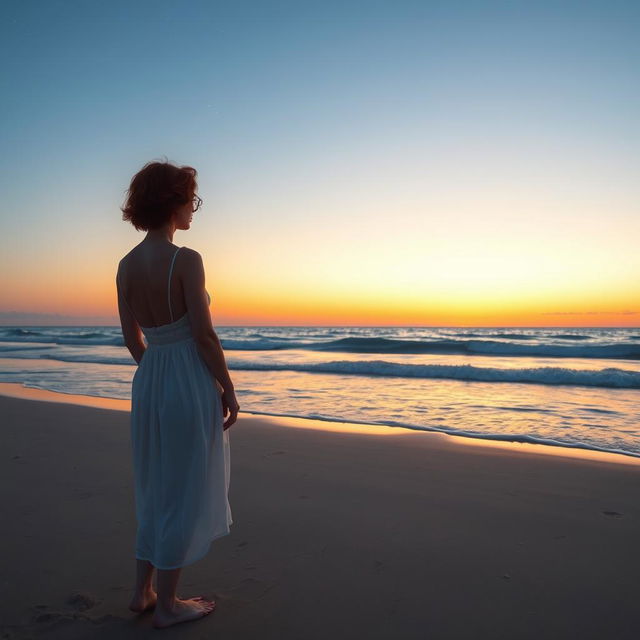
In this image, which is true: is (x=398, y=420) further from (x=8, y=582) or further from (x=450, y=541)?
(x=8, y=582)

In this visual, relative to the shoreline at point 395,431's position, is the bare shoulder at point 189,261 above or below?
→ above

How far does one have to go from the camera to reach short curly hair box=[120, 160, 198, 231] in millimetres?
1979

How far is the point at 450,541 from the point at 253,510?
1293 millimetres

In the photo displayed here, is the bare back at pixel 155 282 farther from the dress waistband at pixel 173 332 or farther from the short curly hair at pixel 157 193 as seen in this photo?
the short curly hair at pixel 157 193

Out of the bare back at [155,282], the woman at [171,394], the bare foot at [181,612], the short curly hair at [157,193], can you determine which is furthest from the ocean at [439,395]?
the short curly hair at [157,193]

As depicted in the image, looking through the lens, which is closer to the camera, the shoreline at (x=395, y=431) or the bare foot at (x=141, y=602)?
Answer: the bare foot at (x=141, y=602)

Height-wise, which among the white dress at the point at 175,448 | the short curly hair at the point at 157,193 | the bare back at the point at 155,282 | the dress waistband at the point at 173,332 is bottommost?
the white dress at the point at 175,448

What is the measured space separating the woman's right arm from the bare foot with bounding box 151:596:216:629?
1014mm

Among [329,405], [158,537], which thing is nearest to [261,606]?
[158,537]

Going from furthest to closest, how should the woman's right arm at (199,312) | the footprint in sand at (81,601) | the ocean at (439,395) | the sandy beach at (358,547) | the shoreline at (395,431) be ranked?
the ocean at (439,395) < the shoreline at (395,431) < the footprint in sand at (81,601) < the sandy beach at (358,547) < the woman's right arm at (199,312)

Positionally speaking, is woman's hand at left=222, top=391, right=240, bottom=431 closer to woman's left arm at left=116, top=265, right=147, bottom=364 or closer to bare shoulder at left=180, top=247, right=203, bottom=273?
woman's left arm at left=116, top=265, right=147, bottom=364

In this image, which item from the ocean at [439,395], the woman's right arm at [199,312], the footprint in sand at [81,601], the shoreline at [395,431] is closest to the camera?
the woman's right arm at [199,312]

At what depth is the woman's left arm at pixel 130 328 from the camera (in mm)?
2152

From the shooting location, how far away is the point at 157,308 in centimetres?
200
